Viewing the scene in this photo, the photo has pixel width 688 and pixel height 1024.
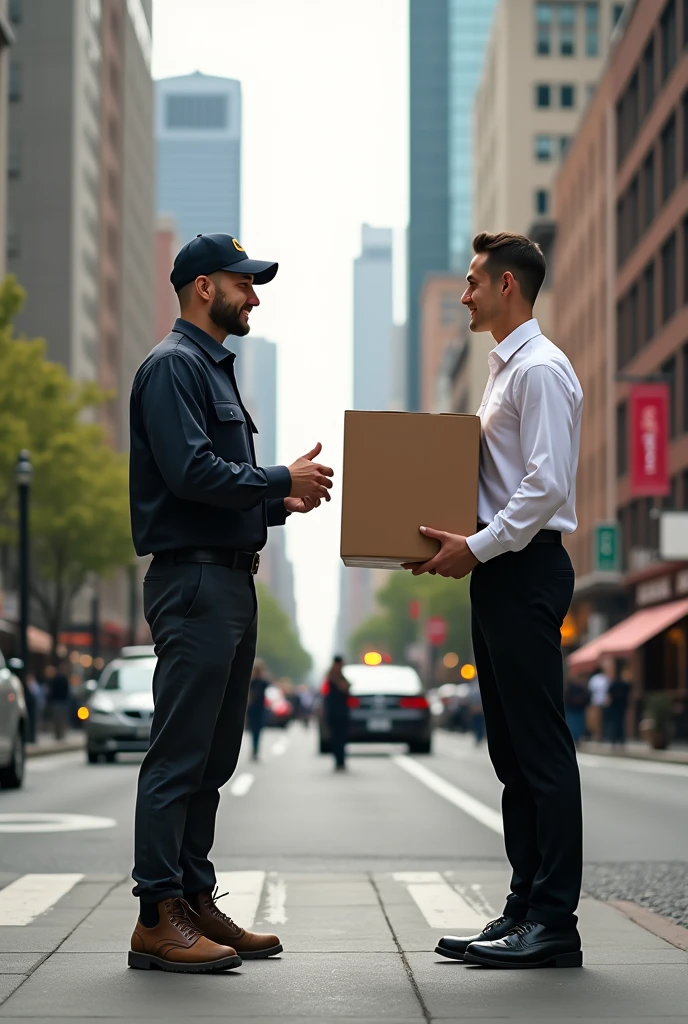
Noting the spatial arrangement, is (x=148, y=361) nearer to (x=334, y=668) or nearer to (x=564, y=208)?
(x=334, y=668)

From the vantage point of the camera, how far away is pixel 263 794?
1809 centimetres

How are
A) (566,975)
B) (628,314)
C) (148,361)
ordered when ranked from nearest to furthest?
1. (566,975)
2. (148,361)
3. (628,314)

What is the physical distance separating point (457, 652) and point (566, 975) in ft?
357

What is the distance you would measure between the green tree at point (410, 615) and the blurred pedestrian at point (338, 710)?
212 feet

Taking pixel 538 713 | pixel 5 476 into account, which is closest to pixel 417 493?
pixel 538 713

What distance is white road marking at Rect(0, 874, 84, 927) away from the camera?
7.00 meters

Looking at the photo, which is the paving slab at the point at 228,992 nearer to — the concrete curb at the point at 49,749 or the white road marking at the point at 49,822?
the white road marking at the point at 49,822

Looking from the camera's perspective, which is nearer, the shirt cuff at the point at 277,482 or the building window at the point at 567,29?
the shirt cuff at the point at 277,482

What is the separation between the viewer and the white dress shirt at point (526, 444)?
5.38m

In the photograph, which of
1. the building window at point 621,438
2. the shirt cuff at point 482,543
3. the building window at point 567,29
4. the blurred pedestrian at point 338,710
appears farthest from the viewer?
the building window at point 567,29

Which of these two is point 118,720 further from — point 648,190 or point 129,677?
point 648,190

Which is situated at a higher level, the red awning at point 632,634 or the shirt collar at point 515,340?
the shirt collar at point 515,340

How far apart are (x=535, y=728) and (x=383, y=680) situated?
23702 millimetres

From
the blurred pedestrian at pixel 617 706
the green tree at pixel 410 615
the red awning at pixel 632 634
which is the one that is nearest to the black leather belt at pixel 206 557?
the blurred pedestrian at pixel 617 706
